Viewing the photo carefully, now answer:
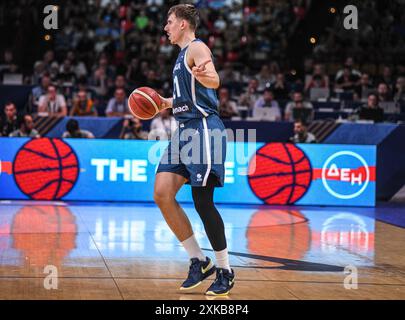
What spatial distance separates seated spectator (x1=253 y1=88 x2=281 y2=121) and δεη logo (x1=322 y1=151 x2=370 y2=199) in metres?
3.05

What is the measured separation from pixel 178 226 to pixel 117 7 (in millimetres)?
17611

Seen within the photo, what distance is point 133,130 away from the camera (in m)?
14.9

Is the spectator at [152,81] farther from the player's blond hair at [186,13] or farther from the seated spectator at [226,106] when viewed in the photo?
the player's blond hair at [186,13]

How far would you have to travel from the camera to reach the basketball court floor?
632cm

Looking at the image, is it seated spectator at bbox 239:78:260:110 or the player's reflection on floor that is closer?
the player's reflection on floor

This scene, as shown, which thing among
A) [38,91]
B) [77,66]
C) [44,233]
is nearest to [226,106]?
[38,91]

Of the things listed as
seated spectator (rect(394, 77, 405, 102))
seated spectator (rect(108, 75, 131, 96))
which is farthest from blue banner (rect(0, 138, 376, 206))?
seated spectator (rect(394, 77, 405, 102))

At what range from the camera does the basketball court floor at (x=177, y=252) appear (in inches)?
249

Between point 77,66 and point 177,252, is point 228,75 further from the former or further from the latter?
point 177,252

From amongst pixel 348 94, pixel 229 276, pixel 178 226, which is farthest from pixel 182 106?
pixel 348 94

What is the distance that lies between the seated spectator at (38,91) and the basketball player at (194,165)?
1078cm

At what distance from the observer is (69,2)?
76.4 feet

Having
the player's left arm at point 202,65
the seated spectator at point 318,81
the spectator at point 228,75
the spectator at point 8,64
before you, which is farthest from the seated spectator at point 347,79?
A: the player's left arm at point 202,65

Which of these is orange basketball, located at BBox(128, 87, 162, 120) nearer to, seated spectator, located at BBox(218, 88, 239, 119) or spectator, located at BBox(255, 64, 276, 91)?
seated spectator, located at BBox(218, 88, 239, 119)
